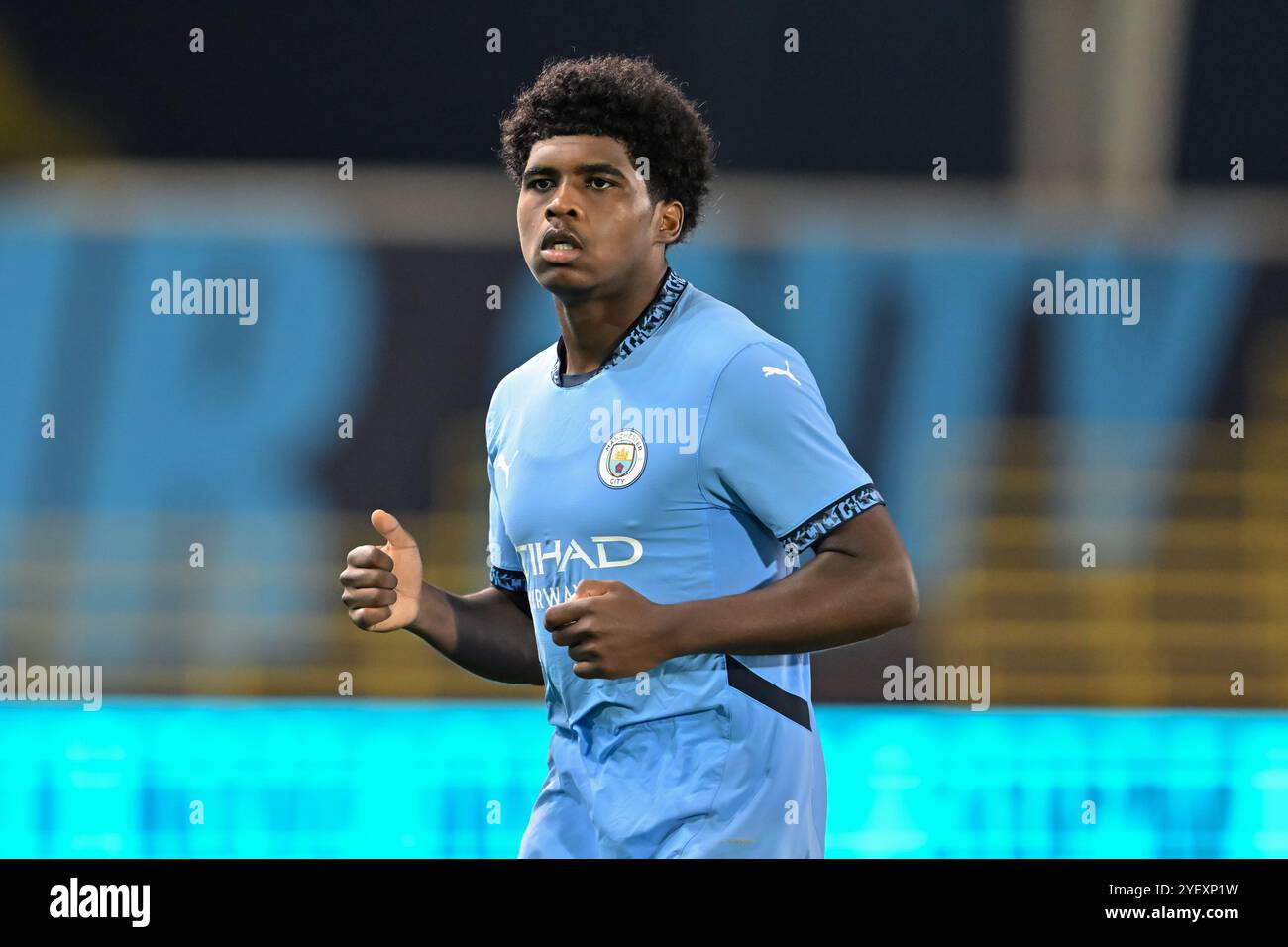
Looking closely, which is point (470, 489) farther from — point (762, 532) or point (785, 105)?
point (762, 532)

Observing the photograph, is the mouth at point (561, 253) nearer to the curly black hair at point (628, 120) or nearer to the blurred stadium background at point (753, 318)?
the curly black hair at point (628, 120)

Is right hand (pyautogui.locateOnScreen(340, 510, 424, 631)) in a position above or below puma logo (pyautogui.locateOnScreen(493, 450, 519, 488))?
below

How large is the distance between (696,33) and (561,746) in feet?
19.7

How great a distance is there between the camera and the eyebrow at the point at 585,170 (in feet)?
8.69

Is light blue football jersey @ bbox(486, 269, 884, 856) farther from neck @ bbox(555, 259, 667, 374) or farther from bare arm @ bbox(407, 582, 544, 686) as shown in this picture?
bare arm @ bbox(407, 582, 544, 686)

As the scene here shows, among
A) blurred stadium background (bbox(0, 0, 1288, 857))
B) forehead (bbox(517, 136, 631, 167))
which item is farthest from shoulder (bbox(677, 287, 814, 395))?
blurred stadium background (bbox(0, 0, 1288, 857))

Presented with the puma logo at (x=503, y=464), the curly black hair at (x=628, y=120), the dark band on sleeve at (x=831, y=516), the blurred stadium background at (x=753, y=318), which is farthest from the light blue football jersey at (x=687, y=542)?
the blurred stadium background at (x=753, y=318)

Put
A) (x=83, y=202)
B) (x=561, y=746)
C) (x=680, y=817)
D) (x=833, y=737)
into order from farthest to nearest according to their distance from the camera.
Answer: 1. (x=83, y=202)
2. (x=833, y=737)
3. (x=561, y=746)
4. (x=680, y=817)

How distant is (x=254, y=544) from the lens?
A: 7754 millimetres

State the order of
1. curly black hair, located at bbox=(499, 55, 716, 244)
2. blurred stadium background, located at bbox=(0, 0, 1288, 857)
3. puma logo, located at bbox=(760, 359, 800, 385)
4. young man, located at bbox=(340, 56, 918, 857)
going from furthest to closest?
1. blurred stadium background, located at bbox=(0, 0, 1288, 857)
2. curly black hair, located at bbox=(499, 55, 716, 244)
3. puma logo, located at bbox=(760, 359, 800, 385)
4. young man, located at bbox=(340, 56, 918, 857)

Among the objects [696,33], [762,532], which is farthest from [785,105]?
[762,532]

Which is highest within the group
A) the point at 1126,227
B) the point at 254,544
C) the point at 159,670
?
the point at 1126,227

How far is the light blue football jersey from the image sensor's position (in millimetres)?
2420

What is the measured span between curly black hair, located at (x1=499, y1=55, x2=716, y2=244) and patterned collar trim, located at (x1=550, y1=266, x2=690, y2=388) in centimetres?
16
